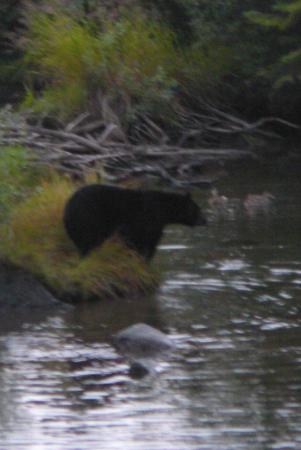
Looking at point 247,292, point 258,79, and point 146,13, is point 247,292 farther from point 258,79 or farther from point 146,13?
point 146,13

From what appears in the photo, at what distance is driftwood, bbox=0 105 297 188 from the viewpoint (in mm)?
17000

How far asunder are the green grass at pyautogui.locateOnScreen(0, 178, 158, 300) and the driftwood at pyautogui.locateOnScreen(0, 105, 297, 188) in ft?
13.3

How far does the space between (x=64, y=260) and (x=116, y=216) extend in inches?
23.9

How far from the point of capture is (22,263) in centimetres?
1044

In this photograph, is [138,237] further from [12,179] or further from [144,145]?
[144,145]

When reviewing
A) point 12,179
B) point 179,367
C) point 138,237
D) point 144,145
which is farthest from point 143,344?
point 144,145

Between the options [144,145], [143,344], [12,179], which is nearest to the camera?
[143,344]

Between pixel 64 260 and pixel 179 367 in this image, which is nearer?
pixel 179 367

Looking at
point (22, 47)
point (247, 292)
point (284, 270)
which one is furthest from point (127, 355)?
point (22, 47)

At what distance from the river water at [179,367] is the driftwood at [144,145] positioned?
4.49 m

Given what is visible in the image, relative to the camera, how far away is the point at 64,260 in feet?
35.4

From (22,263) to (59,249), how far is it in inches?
22.6

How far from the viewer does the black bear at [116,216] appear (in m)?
10.8

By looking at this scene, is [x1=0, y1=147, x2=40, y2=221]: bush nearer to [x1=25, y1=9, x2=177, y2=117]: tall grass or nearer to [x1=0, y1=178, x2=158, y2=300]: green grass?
[x1=0, y1=178, x2=158, y2=300]: green grass
